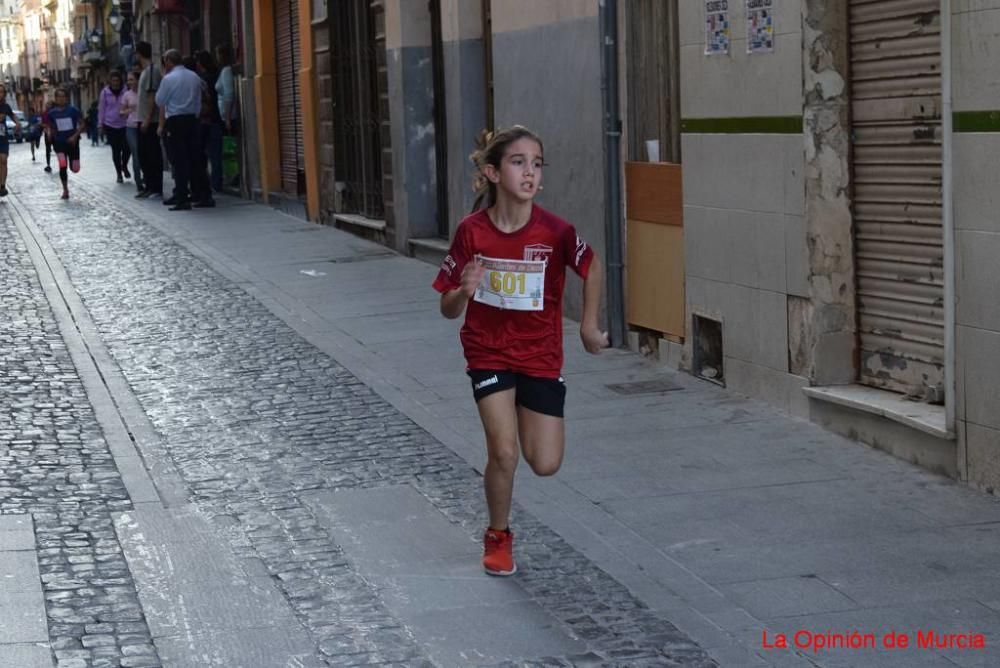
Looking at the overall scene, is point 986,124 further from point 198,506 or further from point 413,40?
point 413,40

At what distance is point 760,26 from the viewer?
9031mm

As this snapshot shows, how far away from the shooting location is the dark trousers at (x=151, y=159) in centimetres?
2598

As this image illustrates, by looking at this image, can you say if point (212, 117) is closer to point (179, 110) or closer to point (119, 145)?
point (179, 110)

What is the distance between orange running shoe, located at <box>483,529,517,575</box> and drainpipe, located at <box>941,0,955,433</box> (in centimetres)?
220

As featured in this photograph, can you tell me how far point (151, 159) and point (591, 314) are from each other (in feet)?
70.5

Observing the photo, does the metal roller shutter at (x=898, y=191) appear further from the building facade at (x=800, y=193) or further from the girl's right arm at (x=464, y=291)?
the girl's right arm at (x=464, y=291)

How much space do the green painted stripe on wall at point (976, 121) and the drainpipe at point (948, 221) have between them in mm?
47

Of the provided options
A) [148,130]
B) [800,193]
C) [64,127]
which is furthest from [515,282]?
[64,127]

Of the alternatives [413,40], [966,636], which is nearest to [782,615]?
[966,636]

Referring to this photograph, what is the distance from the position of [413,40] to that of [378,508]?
34.8 ft

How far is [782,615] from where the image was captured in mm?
5586

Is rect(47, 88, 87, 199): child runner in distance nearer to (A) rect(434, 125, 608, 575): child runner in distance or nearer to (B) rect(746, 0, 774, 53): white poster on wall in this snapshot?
(B) rect(746, 0, 774, 53): white poster on wall

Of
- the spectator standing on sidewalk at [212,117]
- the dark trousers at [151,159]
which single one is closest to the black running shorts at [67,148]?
the dark trousers at [151,159]

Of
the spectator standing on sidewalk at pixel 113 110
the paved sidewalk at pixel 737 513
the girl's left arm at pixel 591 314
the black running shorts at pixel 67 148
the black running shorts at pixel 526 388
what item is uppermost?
the spectator standing on sidewalk at pixel 113 110
